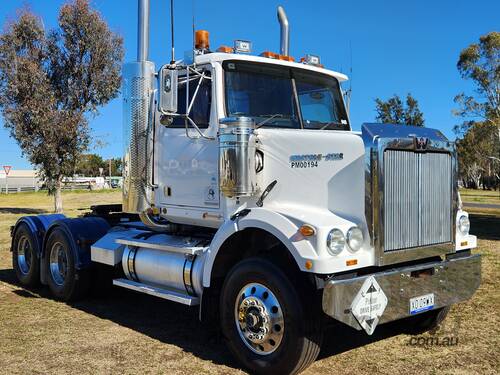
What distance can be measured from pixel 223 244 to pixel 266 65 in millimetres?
1941

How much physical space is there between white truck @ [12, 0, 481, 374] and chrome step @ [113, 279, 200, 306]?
3cm

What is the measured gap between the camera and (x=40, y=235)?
844 centimetres

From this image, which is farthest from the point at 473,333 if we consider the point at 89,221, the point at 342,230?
the point at 89,221

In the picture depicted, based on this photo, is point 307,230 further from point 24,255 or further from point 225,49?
point 24,255

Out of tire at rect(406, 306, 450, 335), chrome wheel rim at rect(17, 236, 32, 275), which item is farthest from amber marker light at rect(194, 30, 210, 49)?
chrome wheel rim at rect(17, 236, 32, 275)

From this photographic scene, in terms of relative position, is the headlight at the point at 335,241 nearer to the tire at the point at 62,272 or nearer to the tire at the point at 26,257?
the tire at the point at 62,272

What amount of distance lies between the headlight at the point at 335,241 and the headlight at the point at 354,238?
82 mm

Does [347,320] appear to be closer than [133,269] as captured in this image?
Yes

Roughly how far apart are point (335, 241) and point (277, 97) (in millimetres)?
1965

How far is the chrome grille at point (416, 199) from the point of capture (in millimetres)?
4523

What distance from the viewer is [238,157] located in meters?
4.99

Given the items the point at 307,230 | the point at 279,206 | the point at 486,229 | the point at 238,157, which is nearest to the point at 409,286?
the point at 307,230

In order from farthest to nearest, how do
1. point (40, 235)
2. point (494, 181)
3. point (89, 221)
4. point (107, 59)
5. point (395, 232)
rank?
1. point (494, 181)
2. point (107, 59)
3. point (40, 235)
4. point (89, 221)
5. point (395, 232)

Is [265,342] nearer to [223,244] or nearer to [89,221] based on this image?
[223,244]
